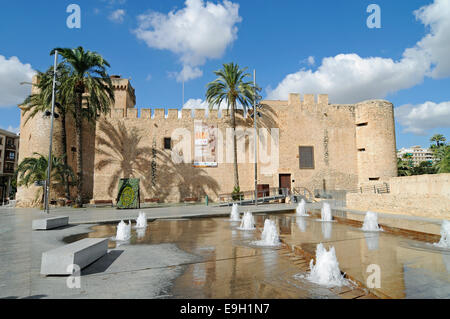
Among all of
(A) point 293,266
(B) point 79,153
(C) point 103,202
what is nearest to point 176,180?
(C) point 103,202

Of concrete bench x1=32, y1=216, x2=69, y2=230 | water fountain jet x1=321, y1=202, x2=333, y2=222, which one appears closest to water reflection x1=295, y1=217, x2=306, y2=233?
water fountain jet x1=321, y1=202, x2=333, y2=222

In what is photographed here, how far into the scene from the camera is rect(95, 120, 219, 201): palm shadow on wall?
2586 centimetres

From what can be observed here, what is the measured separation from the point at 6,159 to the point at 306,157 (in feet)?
178

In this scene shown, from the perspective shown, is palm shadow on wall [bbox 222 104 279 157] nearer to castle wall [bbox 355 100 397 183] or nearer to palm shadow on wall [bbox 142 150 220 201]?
palm shadow on wall [bbox 142 150 220 201]

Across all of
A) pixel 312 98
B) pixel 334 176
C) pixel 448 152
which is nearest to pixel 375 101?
pixel 312 98

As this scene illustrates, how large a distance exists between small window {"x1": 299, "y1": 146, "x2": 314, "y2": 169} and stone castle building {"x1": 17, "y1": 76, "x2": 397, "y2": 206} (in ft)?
0.33

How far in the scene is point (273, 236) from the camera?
620 centimetres

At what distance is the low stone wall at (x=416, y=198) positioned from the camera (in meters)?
11.0

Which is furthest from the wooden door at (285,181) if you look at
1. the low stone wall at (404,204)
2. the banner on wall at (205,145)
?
the low stone wall at (404,204)

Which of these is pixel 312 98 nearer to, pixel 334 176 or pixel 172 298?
pixel 334 176

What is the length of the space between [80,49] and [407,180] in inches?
886

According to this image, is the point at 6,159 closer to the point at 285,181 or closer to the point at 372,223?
the point at 285,181

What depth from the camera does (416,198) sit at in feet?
40.2
